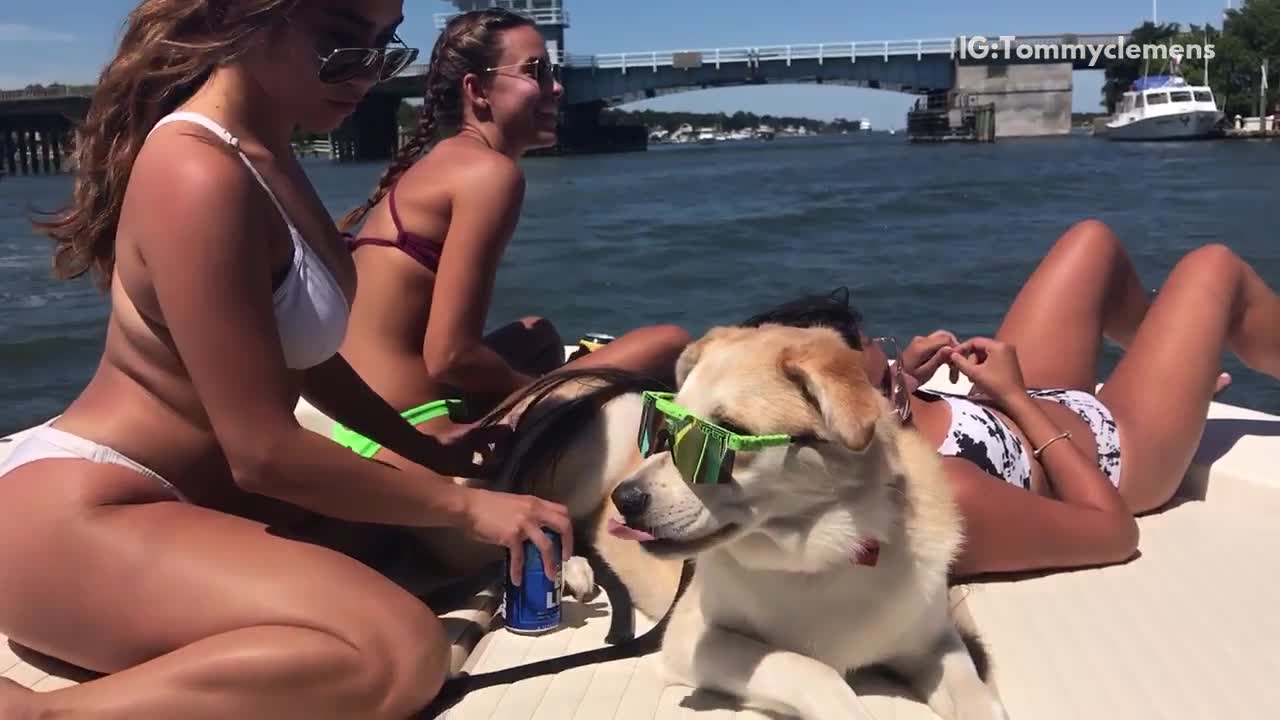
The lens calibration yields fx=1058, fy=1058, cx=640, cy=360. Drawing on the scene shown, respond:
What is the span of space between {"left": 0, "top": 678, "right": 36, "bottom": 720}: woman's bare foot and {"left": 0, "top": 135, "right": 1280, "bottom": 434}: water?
Result: 1.73m

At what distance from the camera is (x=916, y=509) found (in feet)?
8.79

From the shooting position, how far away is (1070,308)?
4242mm

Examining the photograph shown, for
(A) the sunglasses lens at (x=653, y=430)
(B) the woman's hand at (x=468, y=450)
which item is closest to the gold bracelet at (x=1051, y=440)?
(A) the sunglasses lens at (x=653, y=430)

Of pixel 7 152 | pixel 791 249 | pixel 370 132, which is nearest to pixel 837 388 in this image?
pixel 791 249

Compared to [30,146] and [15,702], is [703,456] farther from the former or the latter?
[30,146]

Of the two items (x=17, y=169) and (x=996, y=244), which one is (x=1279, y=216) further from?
(x=17, y=169)

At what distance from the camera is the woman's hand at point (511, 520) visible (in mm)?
2596

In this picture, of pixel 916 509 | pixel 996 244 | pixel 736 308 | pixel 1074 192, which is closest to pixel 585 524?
pixel 916 509

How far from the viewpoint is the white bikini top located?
243 cm

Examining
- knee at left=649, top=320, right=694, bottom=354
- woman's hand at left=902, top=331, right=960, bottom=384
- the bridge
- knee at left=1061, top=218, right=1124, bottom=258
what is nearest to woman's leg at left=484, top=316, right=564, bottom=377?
knee at left=649, top=320, right=694, bottom=354

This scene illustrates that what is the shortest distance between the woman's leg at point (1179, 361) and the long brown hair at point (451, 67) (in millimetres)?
2676

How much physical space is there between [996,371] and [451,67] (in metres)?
2.24

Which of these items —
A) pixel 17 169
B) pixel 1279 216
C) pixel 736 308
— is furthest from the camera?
pixel 17 169

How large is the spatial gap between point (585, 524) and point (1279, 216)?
24.8m
